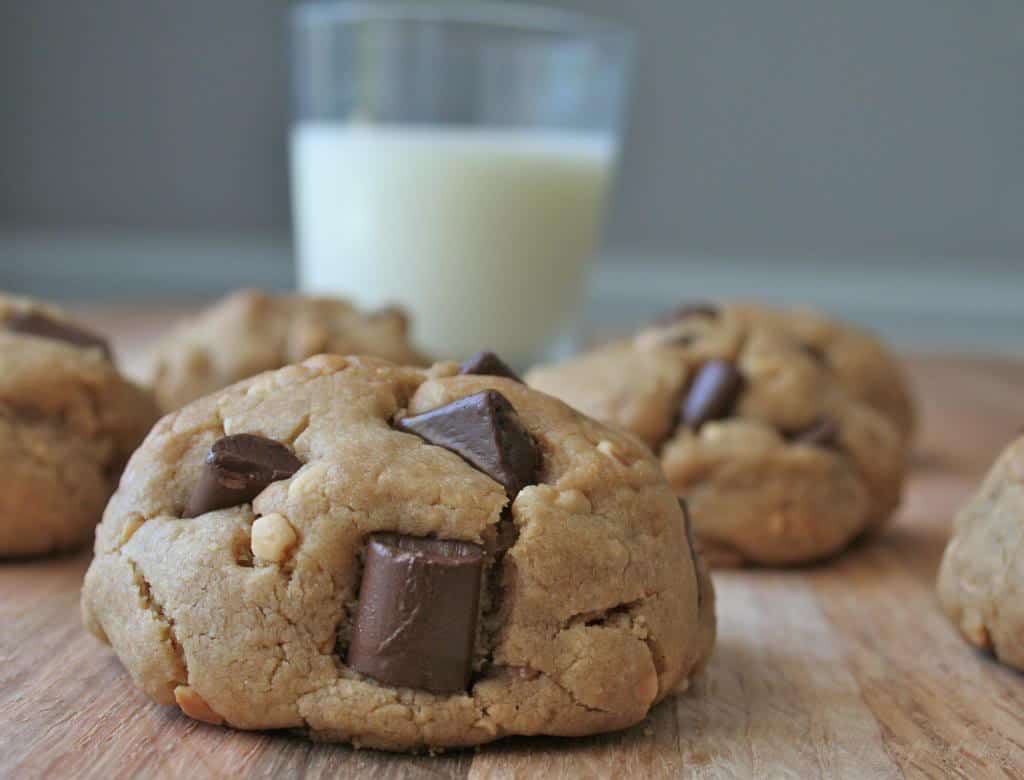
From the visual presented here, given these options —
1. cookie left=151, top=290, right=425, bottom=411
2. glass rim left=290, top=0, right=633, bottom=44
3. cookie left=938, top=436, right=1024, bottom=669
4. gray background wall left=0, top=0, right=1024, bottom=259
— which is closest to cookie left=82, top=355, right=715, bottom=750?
cookie left=938, top=436, right=1024, bottom=669

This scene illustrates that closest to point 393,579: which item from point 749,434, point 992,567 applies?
point 992,567

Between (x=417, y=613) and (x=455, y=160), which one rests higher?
(x=417, y=613)

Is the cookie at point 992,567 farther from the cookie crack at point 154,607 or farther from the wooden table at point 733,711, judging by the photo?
the cookie crack at point 154,607

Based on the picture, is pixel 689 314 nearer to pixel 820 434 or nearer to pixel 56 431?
pixel 820 434

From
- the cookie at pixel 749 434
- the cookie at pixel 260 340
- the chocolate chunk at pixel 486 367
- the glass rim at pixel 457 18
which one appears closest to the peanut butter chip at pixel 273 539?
the chocolate chunk at pixel 486 367

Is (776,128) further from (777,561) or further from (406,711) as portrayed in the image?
(406,711)
